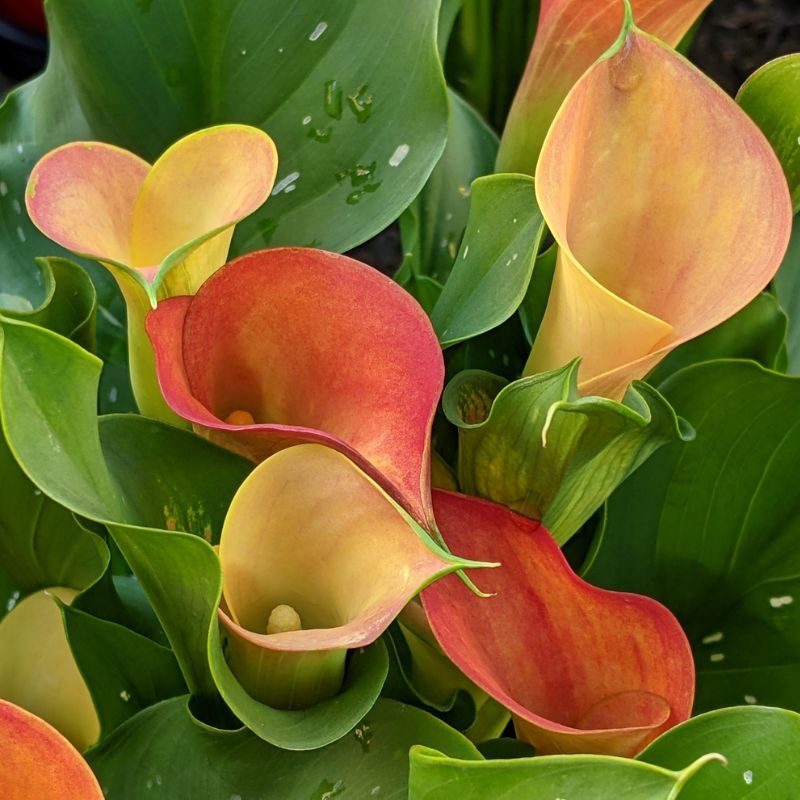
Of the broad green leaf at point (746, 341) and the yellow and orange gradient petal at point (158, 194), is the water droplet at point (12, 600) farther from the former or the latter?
the broad green leaf at point (746, 341)

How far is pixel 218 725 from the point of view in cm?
44

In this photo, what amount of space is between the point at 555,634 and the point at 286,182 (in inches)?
11.5

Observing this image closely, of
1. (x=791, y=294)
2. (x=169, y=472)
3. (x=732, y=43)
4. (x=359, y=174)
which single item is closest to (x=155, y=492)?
(x=169, y=472)

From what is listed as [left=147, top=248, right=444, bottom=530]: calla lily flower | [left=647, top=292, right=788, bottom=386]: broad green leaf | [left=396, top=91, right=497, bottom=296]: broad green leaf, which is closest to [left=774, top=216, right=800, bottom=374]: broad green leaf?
[left=647, top=292, right=788, bottom=386]: broad green leaf

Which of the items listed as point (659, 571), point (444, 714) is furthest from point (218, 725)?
point (659, 571)

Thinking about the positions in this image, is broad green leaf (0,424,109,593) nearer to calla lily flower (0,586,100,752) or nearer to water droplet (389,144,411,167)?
calla lily flower (0,586,100,752)

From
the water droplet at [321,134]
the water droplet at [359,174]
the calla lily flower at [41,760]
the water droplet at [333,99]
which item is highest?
the water droplet at [333,99]

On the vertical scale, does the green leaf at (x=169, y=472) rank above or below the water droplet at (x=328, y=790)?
above

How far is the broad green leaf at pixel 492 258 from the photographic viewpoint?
1.45ft

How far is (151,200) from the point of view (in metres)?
0.45

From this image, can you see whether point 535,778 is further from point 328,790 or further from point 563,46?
point 563,46

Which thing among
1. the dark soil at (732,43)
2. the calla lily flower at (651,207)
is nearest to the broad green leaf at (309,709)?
the calla lily flower at (651,207)

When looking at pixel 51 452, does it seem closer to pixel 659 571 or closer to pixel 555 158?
pixel 555 158

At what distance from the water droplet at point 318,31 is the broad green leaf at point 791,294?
0.27m
